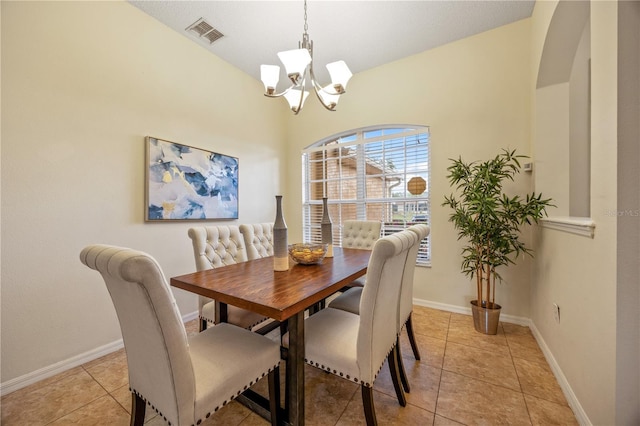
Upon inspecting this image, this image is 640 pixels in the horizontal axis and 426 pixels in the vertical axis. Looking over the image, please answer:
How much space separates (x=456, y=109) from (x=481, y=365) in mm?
2533

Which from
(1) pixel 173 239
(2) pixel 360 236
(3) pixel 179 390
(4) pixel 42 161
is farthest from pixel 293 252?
(4) pixel 42 161

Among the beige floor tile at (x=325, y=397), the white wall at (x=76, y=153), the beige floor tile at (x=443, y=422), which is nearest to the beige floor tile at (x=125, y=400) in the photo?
the white wall at (x=76, y=153)

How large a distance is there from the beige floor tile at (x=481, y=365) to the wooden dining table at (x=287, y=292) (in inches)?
42.2

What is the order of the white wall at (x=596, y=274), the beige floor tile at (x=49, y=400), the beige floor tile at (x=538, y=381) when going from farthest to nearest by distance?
the beige floor tile at (x=538, y=381), the beige floor tile at (x=49, y=400), the white wall at (x=596, y=274)

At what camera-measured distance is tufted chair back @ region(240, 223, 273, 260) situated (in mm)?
2369

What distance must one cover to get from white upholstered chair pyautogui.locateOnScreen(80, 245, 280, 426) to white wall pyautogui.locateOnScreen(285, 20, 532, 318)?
8.02 feet

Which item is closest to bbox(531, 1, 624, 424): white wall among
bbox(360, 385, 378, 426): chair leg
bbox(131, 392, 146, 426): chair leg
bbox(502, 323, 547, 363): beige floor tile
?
bbox(502, 323, 547, 363): beige floor tile

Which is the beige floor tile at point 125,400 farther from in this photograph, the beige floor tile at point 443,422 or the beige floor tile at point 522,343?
the beige floor tile at point 522,343

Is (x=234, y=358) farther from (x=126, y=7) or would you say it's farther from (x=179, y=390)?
(x=126, y=7)

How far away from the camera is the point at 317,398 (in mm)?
1563

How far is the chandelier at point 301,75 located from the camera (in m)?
1.72

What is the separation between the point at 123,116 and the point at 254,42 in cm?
157

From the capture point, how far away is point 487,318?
7.55 ft

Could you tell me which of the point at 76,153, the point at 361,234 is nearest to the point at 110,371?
the point at 76,153
